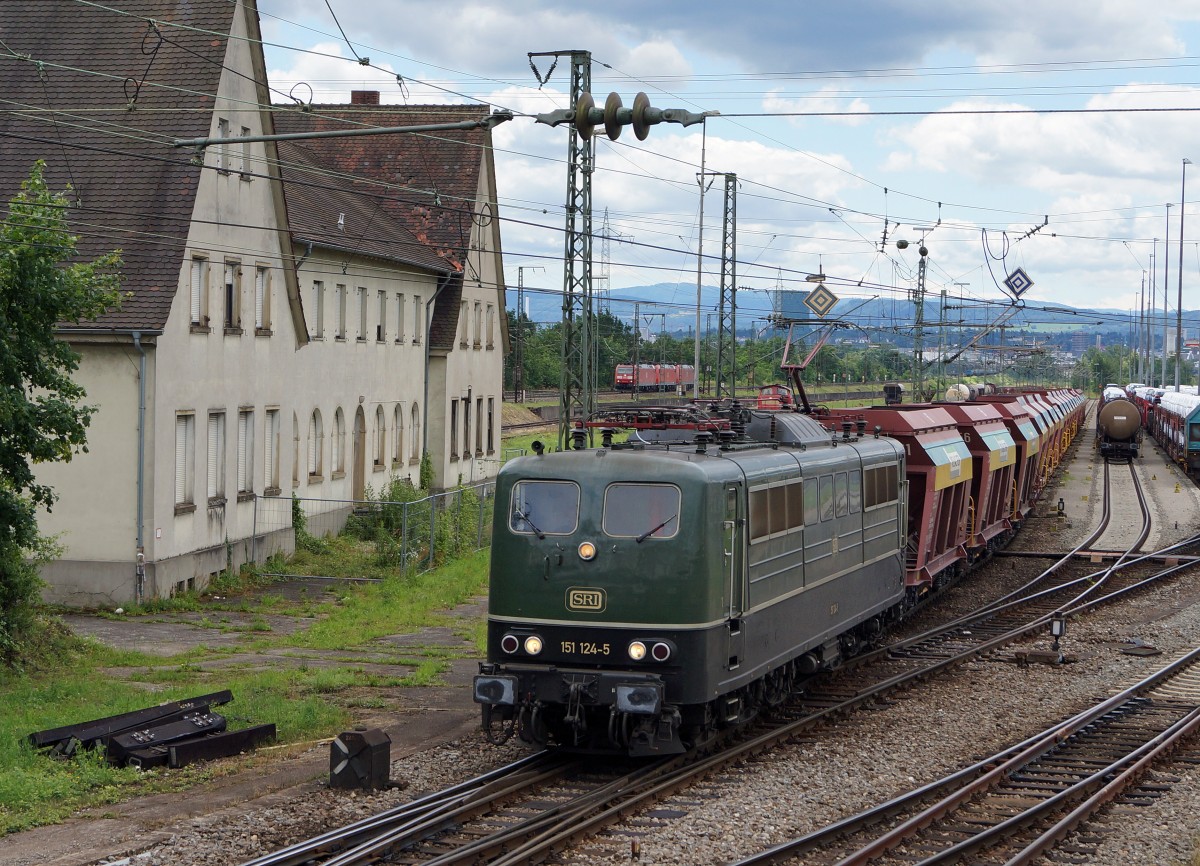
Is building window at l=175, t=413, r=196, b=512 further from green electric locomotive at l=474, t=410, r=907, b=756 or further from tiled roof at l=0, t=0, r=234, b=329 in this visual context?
green electric locomotive at l=474, t=410, r=907, b=756

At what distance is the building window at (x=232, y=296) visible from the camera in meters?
28.6

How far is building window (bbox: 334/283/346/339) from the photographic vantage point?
117ft

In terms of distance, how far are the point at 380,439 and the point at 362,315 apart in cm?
339

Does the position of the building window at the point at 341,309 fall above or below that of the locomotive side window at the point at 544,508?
above

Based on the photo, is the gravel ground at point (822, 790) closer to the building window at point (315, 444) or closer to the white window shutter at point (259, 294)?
the white window shutter at point (259, 294)

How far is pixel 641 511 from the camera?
13.2 m

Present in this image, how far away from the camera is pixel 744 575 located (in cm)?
1376

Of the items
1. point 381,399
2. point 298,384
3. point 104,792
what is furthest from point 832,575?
point 381,399

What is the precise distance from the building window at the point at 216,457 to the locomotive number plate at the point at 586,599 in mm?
16196

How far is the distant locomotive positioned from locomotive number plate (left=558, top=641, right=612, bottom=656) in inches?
2100

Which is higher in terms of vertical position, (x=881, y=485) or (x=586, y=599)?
(x=881, y=485)

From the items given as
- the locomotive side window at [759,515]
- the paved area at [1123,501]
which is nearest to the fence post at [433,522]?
the paved area at [1123,501]

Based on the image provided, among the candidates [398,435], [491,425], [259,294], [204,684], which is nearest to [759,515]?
[204,684]

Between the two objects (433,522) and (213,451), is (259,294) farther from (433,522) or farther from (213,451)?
(433,522)
